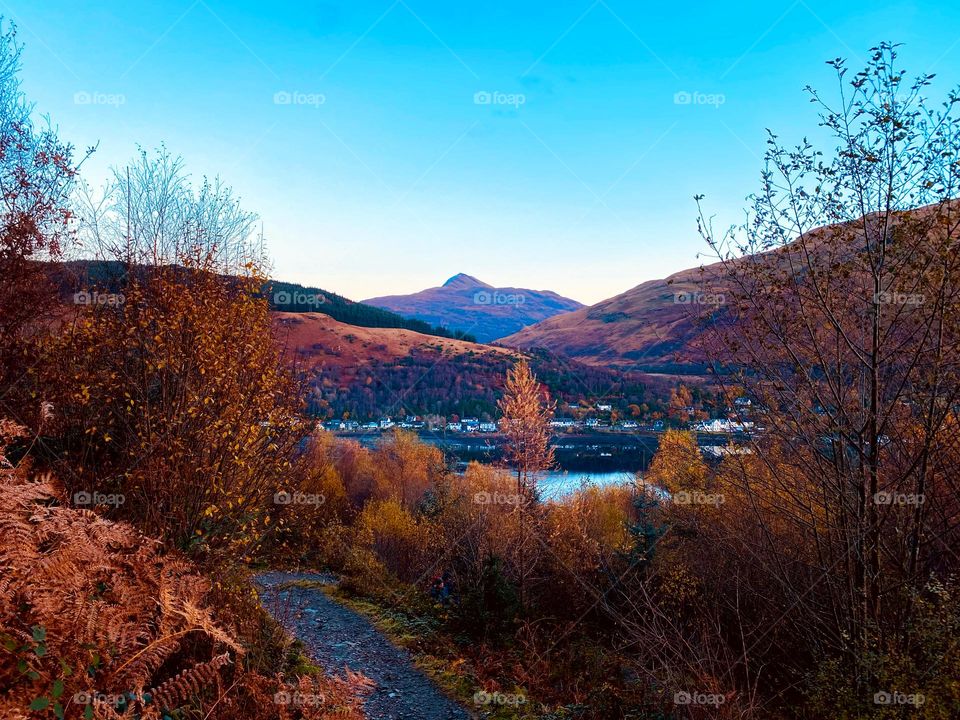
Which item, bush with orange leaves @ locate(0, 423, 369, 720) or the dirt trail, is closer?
bush with orange leaves @ locate(0, 423, 369, 720)

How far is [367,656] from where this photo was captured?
14273 millimetres

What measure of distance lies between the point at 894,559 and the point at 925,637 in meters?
1.72

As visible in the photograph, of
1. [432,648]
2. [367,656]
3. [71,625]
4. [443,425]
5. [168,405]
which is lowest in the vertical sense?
[443,425]

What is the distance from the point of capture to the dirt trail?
11.4 m

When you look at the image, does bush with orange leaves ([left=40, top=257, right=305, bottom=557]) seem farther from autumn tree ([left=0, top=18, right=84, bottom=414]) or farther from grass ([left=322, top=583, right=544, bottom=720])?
grass ([left=322, top=583, right=544, bottom=720])

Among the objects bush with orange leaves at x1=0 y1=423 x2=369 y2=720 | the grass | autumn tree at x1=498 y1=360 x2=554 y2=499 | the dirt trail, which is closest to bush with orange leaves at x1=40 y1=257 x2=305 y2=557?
the dirt trail

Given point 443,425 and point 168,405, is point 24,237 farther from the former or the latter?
point 443,425

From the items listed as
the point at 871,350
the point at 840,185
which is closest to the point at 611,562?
the point at 871,350

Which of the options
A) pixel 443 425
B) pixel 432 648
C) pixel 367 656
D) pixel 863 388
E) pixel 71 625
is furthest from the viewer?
pixel 443 425

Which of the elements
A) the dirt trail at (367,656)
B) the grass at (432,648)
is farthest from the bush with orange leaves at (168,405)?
the grass at (432,648)

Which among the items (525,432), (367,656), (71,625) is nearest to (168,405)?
(71,625)

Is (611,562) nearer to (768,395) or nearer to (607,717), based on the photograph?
(607,717)

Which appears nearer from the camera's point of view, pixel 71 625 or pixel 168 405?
pixel 71 625

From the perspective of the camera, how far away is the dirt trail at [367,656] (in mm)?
11422
